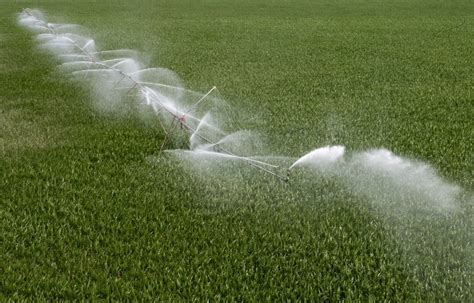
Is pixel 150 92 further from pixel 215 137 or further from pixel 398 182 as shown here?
pixel 398 182

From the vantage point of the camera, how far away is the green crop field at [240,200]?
1866mm

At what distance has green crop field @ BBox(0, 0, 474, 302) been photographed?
73.5 inches

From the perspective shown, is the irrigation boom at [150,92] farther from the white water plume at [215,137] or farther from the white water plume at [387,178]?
the white water plume at [387,178]

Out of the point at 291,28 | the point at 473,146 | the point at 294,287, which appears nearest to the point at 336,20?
the point at 291,28

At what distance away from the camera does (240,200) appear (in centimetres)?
248

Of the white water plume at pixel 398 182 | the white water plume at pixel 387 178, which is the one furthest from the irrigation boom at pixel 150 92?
the white water plume at pixel 398 182

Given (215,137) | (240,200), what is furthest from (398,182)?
(215,137)

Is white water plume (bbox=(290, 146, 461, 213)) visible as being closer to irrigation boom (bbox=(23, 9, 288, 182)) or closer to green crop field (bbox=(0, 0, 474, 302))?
green crop field (bbox=(0, 0, 474, 302))

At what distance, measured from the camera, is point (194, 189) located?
2.59 meters

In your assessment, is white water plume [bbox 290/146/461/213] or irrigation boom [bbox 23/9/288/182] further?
irrigation boom [bbox 23/9/288/182]

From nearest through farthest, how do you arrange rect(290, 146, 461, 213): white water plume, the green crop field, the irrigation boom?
the green crop field < rect(290, 146, 461, 213): white water plume < the irrigation boom

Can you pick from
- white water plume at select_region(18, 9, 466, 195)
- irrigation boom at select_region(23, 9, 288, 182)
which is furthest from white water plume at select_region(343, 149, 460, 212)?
irrigation boom at select_region(23, 9, 288, 182)

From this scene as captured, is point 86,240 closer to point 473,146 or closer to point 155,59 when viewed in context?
point 473,146

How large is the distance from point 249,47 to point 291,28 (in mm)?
2730
